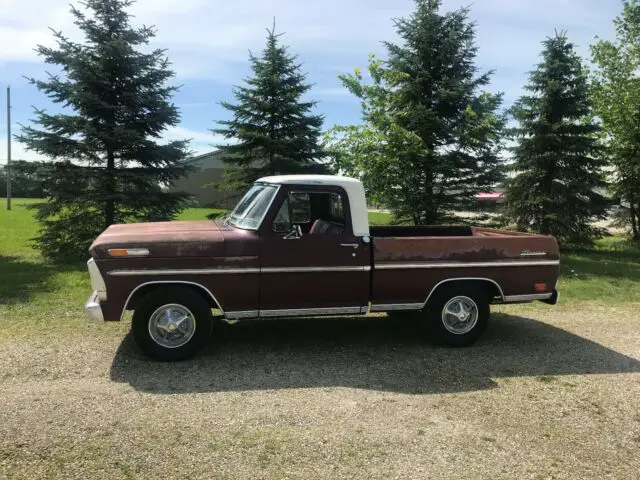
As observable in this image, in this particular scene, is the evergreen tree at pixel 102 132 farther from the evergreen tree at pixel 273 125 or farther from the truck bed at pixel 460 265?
the truck bed at pixel 460 265

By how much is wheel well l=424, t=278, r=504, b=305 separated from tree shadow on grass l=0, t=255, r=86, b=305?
6255 millimetres

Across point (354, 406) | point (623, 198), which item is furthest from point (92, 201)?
point (623, 198)

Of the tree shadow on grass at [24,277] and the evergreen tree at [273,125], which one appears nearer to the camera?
the tree shadow on grass at [24,277]

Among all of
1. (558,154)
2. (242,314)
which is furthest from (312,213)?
(558,154)

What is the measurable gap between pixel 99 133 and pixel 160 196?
6.91 feet

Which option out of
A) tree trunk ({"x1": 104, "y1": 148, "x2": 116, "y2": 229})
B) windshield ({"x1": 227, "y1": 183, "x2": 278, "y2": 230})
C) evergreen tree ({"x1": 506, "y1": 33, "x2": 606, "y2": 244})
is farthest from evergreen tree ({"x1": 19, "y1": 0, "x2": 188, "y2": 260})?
evergreen tree ({"x1": 506, "y1": 33, "x2": 606, "y2": 244})

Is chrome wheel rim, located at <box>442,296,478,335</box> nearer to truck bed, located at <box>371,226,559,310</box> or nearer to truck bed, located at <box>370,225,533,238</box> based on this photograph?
truck bed, located at <box>371,226,559,310</box>

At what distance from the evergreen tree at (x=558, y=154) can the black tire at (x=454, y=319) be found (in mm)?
12223

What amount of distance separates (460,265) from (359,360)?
1.60 m

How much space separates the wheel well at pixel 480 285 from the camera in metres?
6.31

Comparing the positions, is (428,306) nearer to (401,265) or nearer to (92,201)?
(401,265)

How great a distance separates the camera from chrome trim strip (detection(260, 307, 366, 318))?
19.3 ft

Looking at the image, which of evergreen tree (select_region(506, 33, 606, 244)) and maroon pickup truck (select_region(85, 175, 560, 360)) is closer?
maroon pickup truck (select_region(85, 175, 560, 360))

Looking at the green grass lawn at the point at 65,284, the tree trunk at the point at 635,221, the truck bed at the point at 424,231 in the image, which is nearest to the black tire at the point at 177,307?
the green grass lawn at the point at 65,284
